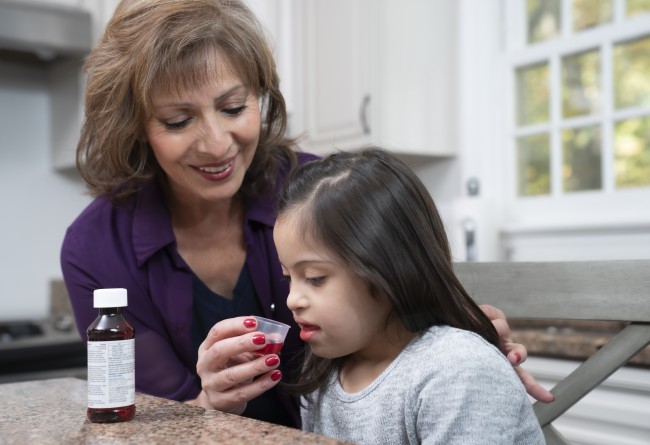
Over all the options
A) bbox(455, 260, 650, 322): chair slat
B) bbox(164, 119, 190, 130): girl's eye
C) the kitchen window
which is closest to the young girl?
bbox(455, 260, 650, 322): chair slat

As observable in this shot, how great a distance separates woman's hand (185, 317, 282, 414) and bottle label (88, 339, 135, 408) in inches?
6.1

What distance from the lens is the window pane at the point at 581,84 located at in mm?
2578

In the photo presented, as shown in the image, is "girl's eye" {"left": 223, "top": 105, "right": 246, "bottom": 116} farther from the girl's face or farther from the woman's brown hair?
the girl's face

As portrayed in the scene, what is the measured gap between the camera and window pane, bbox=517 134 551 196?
2752mm

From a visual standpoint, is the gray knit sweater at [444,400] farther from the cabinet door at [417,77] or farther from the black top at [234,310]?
the cabinet door at [417,77]

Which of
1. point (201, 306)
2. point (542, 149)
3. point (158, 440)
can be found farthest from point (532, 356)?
point (158, 440)

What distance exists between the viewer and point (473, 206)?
2590 mm

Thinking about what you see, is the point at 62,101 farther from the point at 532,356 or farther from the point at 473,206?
the point at 532,356

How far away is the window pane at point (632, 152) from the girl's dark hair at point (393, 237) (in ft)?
5.38

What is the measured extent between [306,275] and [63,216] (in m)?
2.77

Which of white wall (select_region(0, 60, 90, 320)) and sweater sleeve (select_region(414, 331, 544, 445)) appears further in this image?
white wall (select_region(0, 60, 90, 320))

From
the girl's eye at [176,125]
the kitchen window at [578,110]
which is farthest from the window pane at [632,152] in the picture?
the girl's eye at [176,125]

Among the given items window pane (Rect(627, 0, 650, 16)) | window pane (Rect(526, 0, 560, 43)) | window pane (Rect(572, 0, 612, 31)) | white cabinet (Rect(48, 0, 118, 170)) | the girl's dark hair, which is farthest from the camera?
white cabinet (Rect(48, 0, 118, 170))

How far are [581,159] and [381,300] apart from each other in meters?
1.85
